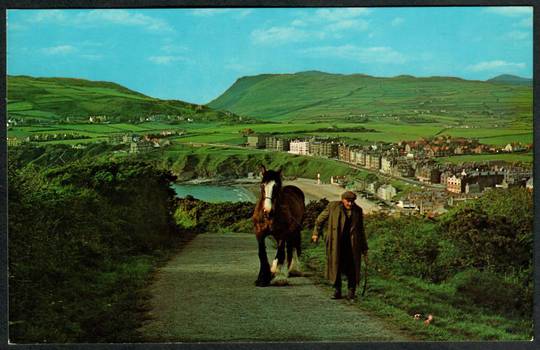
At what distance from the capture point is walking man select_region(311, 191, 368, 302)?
37.7 ft

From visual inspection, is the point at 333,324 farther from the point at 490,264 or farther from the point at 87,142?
the point at 87,142

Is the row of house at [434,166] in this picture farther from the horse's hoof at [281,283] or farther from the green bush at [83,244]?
the green bush at [83,244]

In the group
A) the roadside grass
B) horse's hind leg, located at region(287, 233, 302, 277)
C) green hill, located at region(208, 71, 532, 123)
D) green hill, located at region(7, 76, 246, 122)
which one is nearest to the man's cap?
the roadside grass

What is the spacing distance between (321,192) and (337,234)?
0.74 m

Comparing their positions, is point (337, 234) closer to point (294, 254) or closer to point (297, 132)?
point (294, 254)

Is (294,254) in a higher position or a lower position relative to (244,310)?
higher

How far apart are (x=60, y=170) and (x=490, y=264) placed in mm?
6255

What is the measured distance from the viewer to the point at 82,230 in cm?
1201

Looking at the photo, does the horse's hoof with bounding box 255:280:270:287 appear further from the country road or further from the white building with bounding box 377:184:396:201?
the white building with bounding box 377:184:396:201

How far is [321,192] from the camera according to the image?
39.0ft

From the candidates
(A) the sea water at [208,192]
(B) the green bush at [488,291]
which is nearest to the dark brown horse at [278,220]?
(A) the sea water at [208,192]

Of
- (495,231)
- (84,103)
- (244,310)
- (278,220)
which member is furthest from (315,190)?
(84,103)

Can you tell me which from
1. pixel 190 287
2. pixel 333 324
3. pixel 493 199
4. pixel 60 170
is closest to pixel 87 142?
pixel 60 170

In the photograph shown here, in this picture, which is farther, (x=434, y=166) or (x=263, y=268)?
(x=434, y=166)
